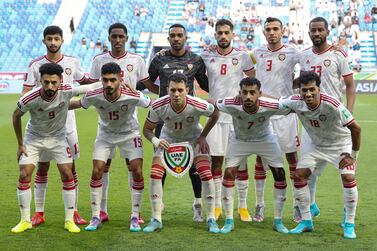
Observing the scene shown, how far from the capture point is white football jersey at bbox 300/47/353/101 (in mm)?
6770

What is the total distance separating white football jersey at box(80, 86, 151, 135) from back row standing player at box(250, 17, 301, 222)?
1.41 metres

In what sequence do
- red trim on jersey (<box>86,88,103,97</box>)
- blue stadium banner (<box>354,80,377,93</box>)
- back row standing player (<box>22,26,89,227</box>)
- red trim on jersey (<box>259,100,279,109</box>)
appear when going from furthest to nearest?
blue stadium banner (<box>354,80,377,93</box>)
back row standing player (<box>22,26,89,227</box>)
red trim on jersey (<box>86,88,103,97</box>)
red trim on jersey (<box>259,100,279,109</box>)

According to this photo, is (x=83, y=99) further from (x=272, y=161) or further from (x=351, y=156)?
(x=351, y=156)

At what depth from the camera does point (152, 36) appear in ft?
119

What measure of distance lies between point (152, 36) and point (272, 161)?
1190 inches

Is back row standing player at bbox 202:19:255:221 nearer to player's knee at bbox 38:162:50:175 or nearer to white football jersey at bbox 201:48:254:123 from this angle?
white football jersey at bbox 201:48:254:123

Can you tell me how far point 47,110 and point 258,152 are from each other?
214cm

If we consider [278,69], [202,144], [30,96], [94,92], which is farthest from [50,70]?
[278,69]

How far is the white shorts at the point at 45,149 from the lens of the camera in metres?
6.48

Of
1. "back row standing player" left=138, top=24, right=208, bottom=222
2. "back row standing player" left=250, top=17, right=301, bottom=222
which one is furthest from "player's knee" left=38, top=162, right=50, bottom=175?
"back row standing player" left=250, top=17, right=301, bottom=222

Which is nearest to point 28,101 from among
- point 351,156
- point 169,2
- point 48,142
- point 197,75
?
point 48,142

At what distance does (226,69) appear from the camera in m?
7.15

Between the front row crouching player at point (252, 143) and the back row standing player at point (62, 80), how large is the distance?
5.03 feet

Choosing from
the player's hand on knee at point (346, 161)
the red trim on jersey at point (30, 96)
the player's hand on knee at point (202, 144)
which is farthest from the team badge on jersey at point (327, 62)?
the red trim on jersey at point (30, 96)
